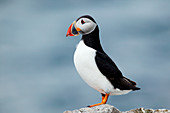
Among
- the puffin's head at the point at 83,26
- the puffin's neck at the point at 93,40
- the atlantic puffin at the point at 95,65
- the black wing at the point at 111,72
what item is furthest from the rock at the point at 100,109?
the puffin's head at the point at 83,26

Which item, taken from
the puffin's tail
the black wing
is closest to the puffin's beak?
the black wing

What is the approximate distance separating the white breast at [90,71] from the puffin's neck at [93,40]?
127mm

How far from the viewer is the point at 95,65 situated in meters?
6.73

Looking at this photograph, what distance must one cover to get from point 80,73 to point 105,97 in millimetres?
693

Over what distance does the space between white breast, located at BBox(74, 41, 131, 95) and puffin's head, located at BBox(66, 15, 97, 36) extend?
375mm

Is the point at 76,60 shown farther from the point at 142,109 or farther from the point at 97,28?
the point at 142,109

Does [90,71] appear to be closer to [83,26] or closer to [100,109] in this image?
[100,109]

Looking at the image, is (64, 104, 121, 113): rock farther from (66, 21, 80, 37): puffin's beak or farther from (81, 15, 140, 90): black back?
(66, 21, 80, 37): puffin's beak

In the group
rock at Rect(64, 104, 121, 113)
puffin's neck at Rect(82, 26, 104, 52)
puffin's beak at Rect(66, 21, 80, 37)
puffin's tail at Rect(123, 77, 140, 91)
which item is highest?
puffin's beak at Rect(66, 21, 80, 37)

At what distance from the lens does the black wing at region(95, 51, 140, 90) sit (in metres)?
6.75

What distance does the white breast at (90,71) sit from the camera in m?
6.73

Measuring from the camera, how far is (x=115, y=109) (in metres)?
6.54

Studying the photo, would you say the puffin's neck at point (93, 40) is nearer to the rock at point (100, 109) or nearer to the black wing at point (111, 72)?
the black wing at point (111, 72)

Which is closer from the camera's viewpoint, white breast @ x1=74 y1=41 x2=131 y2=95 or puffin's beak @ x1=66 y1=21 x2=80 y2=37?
white breast @ x1=74 y1=41 x2=131 y2=95
